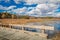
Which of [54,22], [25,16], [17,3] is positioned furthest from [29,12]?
[54,22]

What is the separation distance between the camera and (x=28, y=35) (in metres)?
2.46

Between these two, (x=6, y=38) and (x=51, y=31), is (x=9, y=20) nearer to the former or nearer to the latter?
(x=6, y=38)

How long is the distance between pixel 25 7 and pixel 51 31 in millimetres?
662

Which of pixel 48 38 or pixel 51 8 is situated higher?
pixel 51 8

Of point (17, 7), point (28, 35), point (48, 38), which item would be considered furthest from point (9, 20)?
point (48, 38)

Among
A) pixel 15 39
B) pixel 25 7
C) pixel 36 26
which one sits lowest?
pixel 15 39

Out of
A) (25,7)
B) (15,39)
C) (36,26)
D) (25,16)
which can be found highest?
(25,7)

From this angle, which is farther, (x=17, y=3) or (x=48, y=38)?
(x=17, y=3)

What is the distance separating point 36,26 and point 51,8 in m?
0.43

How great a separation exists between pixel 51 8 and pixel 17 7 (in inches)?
25.2

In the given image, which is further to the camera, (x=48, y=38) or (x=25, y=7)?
(x=25, y=7)

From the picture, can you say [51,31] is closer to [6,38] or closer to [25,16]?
[25,16]

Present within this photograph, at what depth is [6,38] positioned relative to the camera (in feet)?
8.31

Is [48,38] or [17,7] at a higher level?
[17,7]
